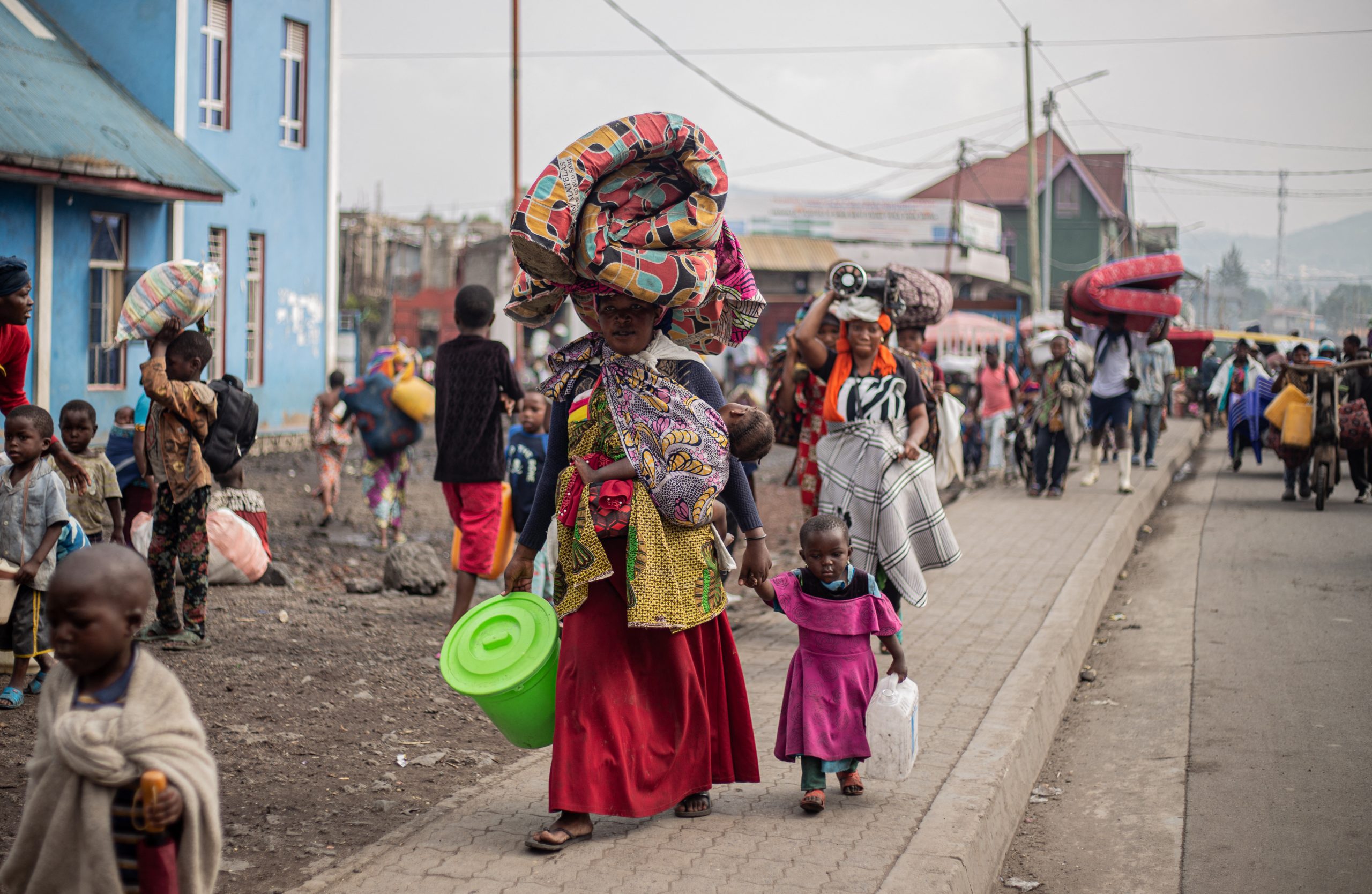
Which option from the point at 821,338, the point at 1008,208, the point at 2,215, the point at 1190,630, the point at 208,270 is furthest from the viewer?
the point at 1008,208

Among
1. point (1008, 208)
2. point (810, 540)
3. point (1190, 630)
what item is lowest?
point (1190, 630)

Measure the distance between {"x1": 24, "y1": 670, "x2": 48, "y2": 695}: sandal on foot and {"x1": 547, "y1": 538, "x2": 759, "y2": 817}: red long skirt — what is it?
2893mm

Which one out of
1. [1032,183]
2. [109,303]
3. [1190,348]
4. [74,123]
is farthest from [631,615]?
[1032,183]

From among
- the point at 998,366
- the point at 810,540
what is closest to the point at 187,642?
the point at 810,540

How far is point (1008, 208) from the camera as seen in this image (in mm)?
52250

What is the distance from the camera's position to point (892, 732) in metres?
4.31

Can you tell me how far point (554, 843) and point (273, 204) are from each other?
58.7ft

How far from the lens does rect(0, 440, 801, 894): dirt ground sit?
4.25m

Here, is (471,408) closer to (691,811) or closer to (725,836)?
(691,811)

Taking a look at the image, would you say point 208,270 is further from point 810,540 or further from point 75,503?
point 810,540

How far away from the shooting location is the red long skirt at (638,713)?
3.94 m

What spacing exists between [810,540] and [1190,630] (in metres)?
4.60

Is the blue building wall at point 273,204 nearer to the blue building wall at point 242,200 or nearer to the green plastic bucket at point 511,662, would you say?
the blue building wall at point 242,200

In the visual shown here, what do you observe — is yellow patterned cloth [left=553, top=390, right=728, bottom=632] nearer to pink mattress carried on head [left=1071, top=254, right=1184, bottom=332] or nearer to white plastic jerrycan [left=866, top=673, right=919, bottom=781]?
white plastic jerrycan [left=866, top=673, right=919, bottom=781]
